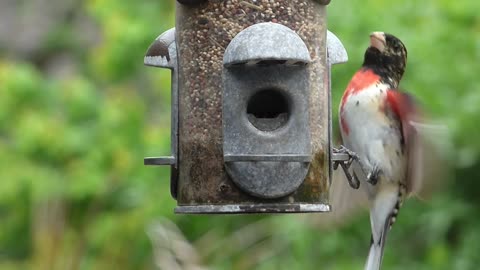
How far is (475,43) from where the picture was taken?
6809mm

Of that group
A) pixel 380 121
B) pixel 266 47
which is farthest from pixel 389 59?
pixel 266 47

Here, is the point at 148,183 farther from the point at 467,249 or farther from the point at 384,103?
the point at 384,103

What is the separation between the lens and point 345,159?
5.13 metres

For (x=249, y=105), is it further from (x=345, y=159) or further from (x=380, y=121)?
(x=380, y=121)

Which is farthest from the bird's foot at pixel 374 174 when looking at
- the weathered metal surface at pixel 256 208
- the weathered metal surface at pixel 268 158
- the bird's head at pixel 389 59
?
the weathered metal surface at pixel 268 158

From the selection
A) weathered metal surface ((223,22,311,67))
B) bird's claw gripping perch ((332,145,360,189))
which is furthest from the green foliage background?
weathered metal surface ((223,22,311,67))

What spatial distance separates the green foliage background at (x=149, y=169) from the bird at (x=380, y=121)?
1.15m

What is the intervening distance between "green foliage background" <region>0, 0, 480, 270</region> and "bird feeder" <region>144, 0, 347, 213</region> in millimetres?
1920

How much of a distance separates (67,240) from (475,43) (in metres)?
3.23

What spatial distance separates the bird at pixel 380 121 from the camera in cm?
547

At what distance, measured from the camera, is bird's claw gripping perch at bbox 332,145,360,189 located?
5.10 meters

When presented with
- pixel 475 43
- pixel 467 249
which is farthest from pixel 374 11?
pixel 467 249

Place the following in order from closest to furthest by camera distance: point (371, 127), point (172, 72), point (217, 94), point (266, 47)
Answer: point (266, 47) < point (217, 94) < point (172, 72) < point (371, 127)

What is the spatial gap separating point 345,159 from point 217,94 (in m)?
0.66
